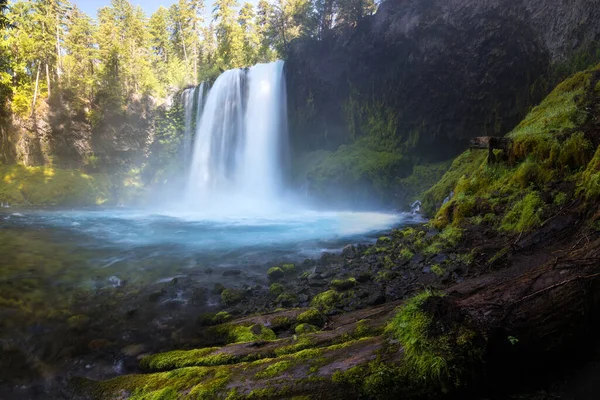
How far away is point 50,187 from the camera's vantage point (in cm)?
2666

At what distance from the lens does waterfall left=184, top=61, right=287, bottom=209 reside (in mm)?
26750

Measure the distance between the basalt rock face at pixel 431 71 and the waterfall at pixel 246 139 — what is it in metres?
1.59

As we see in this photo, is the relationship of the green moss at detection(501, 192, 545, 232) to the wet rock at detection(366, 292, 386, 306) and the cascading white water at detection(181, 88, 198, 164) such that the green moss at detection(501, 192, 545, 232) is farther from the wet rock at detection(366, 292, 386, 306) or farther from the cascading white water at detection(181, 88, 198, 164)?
the cascading white water at detection(181, 88, 198, 164)

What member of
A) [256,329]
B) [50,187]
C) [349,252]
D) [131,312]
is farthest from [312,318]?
[50,187]

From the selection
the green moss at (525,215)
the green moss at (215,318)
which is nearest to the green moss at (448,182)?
the green moss at (525,215)

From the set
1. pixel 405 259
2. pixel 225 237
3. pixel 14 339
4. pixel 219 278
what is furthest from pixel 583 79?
pixel 14 339

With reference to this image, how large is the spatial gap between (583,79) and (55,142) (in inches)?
1438

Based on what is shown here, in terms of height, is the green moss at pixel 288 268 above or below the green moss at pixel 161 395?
below

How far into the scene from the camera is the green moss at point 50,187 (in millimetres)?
25484

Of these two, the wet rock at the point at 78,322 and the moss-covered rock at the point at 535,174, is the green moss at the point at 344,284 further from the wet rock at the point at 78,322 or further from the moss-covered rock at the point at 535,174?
the wet rock at the point at 78,322

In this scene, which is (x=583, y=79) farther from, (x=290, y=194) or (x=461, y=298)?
(x=290, y=194)

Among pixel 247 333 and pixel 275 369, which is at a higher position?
pixel 275 369

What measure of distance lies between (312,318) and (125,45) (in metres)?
38.0

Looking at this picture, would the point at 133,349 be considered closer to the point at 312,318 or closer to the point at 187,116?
the point at 312,318
